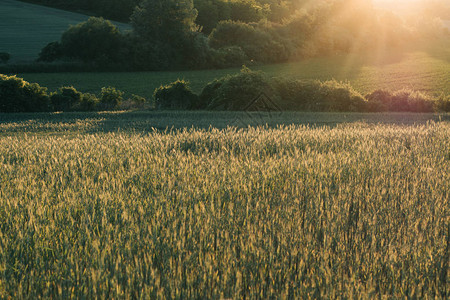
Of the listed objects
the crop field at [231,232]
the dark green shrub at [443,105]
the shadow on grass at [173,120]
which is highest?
the dark green shrub at [443,105]

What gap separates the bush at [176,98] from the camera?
24312mm

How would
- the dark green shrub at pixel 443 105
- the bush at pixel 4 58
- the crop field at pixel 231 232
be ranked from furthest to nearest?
the bush at pixel 4 58
the dark green shrub at pixel 443 105
the crop field at pixel 231 232

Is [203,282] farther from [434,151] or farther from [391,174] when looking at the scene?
[434,151]

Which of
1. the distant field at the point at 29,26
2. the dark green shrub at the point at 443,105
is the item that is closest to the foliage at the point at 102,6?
the distant field at the point at 29,26

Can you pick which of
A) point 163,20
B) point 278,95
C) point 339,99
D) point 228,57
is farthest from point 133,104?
point 228,57

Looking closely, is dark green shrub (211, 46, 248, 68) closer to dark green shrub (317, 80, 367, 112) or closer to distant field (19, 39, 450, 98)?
distant field (19, 39, 450, 98)

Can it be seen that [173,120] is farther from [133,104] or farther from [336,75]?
[336,75]

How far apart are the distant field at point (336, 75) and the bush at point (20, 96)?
35.1 feet

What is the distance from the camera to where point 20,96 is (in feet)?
71.4

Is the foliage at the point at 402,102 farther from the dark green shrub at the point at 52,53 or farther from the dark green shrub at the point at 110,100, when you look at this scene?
the dark green shrub at the point at 52,53

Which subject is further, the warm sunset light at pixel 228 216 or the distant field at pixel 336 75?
the distant field at pixel 336 75

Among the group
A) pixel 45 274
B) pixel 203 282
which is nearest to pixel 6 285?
pixel 45 274

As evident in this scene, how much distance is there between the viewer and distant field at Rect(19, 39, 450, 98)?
36344 mm

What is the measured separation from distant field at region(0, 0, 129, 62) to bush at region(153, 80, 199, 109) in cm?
3016
